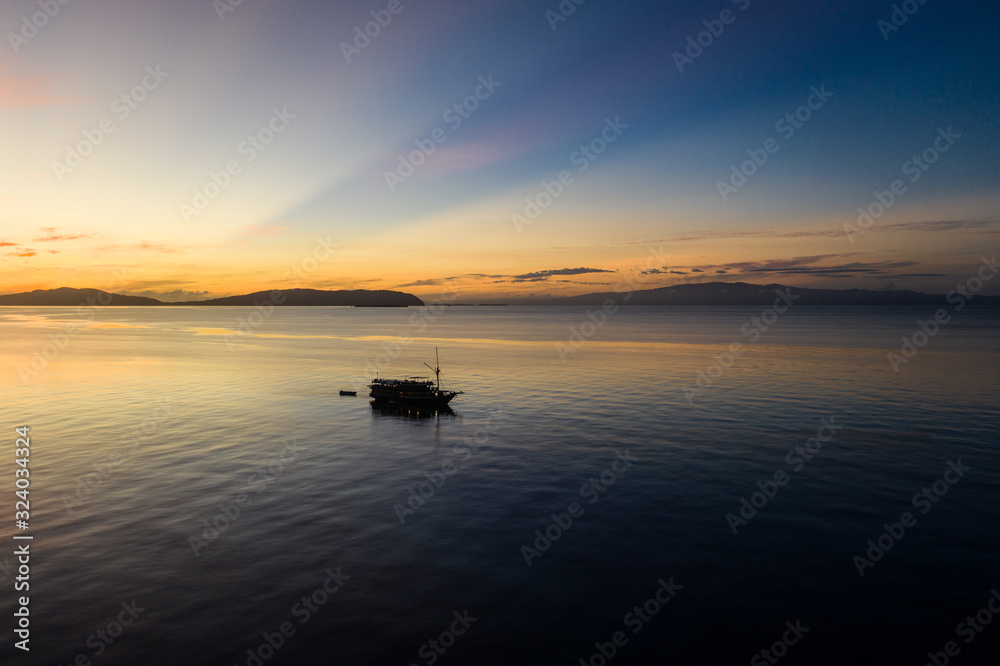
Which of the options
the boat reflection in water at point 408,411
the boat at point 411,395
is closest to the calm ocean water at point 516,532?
the boat reflection in water at point 408,411

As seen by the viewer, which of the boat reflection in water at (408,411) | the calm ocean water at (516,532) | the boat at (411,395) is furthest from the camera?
the boat at (411,395)

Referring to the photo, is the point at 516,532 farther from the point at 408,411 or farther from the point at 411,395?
the point at 411,395

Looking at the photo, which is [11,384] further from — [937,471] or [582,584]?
[937,471]

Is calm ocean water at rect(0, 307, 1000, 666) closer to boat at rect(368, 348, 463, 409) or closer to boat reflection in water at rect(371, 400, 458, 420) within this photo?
boat reflection in water at rect(371, 400, 458, 420)

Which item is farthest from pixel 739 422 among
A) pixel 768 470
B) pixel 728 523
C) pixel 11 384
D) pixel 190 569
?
pixel 11 384

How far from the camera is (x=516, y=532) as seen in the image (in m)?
34.8

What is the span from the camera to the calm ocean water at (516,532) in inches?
950

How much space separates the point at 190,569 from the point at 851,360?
448 feet

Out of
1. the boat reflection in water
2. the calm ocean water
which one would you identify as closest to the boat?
the boat reflection in water

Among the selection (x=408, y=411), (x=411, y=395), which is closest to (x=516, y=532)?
(x=408, y=411)

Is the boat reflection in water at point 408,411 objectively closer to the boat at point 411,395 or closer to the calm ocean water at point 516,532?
the boat at point 411,395

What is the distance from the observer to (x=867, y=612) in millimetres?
25734

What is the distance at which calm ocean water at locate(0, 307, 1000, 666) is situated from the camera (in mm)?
24141

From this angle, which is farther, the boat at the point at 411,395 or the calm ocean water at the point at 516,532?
the boat at the point at 411,395
